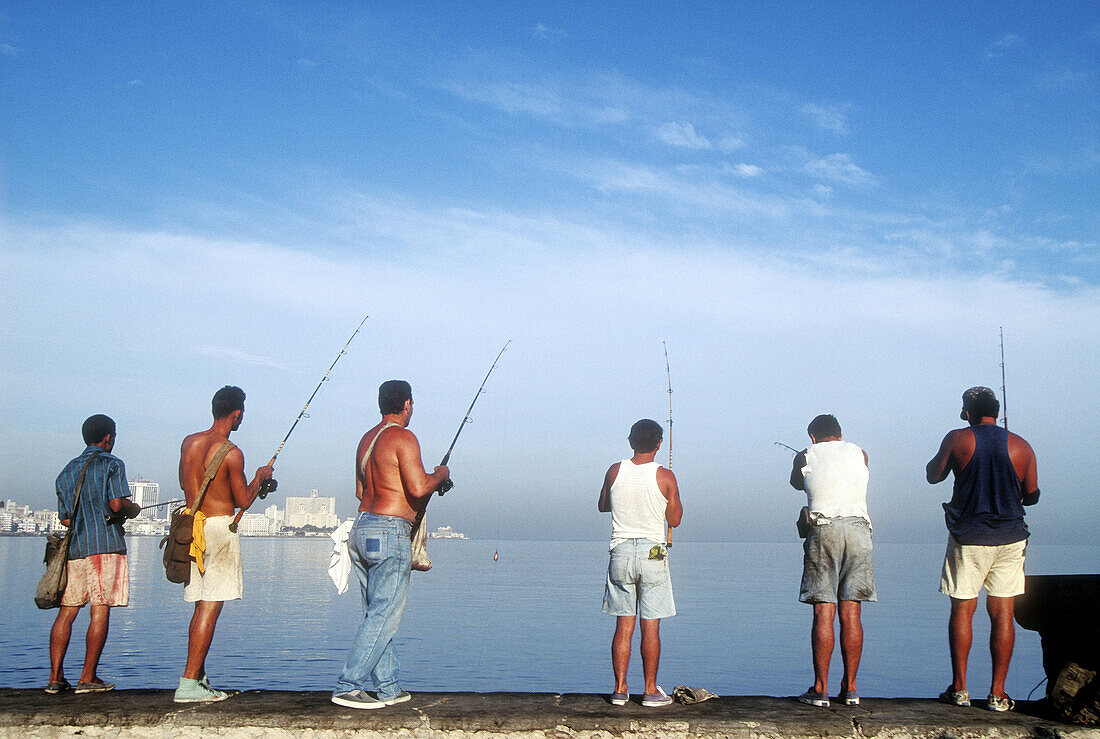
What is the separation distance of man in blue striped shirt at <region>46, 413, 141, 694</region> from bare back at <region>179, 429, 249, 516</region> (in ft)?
1.99

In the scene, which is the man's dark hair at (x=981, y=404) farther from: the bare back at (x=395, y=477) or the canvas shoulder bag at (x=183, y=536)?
the canvas shoulder bag at (x=183, y=536)

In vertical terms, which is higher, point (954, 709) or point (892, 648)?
point (954, 709)

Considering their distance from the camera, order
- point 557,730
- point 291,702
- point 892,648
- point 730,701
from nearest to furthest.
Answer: point 557,730 < point 291,702 < point 730,701 < point 892,648

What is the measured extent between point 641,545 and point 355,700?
1.72m

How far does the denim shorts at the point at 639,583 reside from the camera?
4.64 metres

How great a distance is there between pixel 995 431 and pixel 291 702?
4.12 m

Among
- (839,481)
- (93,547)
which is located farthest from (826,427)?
(93,547)

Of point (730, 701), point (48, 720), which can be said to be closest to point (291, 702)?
point (48, 720)

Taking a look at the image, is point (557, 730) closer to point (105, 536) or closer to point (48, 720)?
point (48, 720)

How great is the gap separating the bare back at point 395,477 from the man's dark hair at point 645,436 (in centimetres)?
123

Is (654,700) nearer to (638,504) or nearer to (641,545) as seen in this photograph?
(641,545)

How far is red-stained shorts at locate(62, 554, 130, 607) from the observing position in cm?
483

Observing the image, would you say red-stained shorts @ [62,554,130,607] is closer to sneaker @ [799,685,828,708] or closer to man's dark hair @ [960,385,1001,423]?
sneaker @ [799,685,828,708]

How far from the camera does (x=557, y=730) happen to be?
3.92 meters
